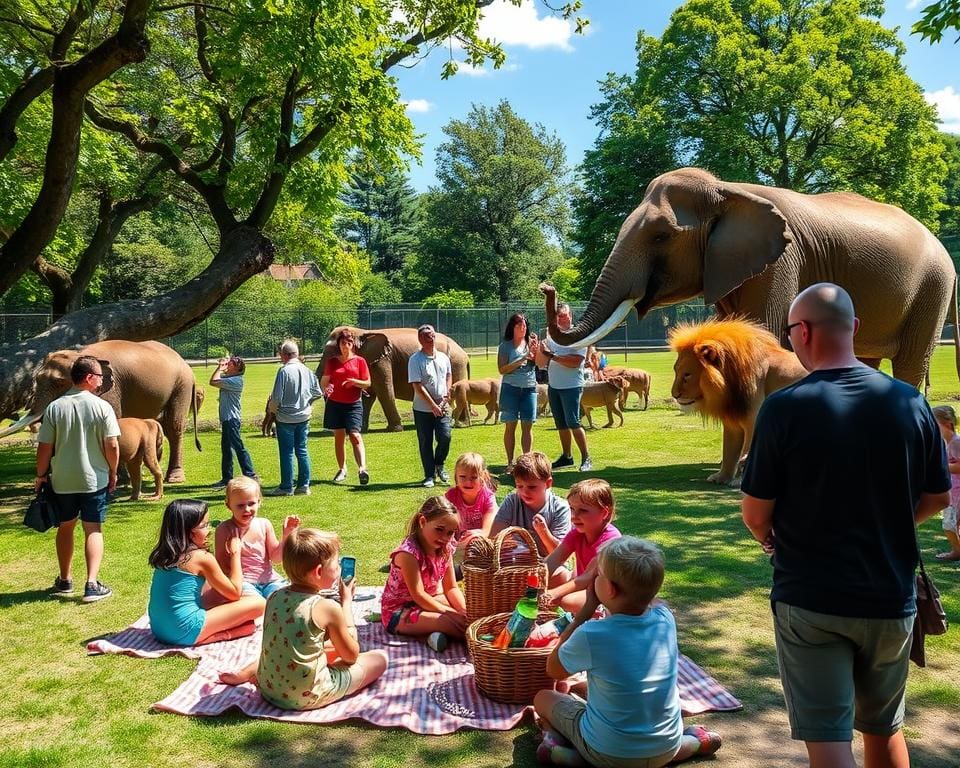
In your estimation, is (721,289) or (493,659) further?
(721,289)

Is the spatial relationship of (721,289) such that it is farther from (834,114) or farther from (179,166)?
(834,114)

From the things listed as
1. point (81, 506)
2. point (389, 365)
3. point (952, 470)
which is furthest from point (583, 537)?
point (389, 365)

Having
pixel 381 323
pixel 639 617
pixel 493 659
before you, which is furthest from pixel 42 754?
pixel 381 323

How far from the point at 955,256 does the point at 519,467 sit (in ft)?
131

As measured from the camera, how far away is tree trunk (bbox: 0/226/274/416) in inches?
392

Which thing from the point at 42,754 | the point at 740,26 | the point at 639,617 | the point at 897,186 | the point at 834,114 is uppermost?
the point at 740,26

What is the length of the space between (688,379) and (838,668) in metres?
5.48

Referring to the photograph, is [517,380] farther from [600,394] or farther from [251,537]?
[251,537]

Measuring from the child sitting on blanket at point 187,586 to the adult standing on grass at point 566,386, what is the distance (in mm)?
5523

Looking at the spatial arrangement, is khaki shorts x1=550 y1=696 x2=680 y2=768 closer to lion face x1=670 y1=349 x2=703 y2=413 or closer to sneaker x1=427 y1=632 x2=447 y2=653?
sneaker x1=427 y1=632 x2=447 y2=653

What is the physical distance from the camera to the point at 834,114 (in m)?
33.8

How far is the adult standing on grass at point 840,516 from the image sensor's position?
2551 millimetres

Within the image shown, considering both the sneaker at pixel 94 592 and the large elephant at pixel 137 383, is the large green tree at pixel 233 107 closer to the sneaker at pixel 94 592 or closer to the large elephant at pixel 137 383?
the large elephant at pixel 137 383

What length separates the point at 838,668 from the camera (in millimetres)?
2613
